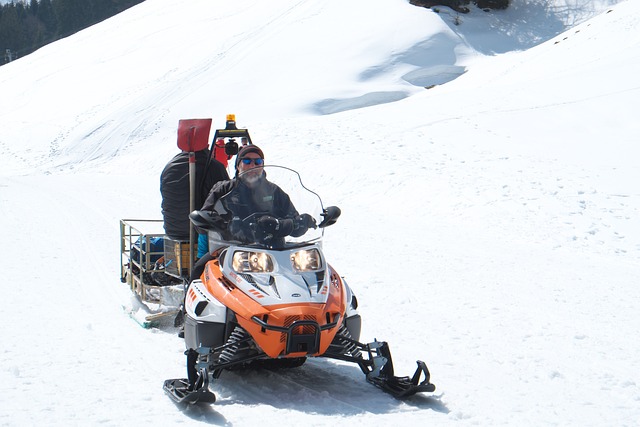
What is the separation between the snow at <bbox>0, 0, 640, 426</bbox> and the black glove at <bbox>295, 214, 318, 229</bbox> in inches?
43.5

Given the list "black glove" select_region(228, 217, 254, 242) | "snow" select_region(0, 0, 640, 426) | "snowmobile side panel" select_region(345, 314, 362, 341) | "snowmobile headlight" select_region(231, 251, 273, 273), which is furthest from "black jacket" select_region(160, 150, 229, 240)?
"snowmobile side panel" select_region(345, 314, 362, 341)

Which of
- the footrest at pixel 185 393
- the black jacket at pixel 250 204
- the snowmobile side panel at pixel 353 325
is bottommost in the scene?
the footrest at pixel 185 393

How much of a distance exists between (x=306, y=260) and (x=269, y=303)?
49 cm

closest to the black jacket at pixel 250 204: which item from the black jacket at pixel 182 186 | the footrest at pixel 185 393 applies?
the footrest at pixel 185 393

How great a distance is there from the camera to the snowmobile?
Answer: 4453 mm

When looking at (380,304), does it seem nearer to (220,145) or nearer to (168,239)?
(168,239)

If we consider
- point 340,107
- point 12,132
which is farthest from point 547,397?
point 12,132

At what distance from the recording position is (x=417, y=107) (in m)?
20.4

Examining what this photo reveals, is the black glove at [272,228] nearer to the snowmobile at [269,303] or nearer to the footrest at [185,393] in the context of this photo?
the snowmobile at [269,303]

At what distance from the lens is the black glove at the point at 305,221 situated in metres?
5.04

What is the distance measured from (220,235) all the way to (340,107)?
2409 centimetres

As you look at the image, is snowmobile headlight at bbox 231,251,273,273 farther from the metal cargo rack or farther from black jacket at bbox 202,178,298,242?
the metal cargo rack

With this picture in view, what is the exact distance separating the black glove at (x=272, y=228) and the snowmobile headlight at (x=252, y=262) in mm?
157

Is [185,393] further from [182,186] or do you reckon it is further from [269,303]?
[182,186]
